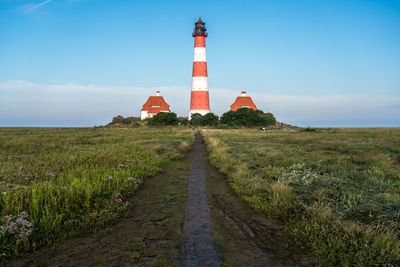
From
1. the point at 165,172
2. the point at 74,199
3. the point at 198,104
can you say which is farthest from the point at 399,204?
the point at 198,104

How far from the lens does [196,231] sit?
15.9ft

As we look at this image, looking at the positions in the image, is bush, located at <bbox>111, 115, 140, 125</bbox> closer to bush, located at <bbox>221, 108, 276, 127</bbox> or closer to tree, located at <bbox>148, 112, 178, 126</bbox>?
tree, located at <bbox>148, 112, 178, 126</bbox>

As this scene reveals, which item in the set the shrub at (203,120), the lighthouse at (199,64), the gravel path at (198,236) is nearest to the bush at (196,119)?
the shrub at (203,120)

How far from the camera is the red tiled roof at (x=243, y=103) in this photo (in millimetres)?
68750

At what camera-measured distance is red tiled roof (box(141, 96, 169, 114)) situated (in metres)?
72.1

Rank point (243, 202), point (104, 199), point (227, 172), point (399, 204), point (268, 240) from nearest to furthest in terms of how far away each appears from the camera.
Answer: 1. point (268, 240)
2. point (399, 204)
3. point (104, 199)
4. point (243, 202)
5. point (227, 172)

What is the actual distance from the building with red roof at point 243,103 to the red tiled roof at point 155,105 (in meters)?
19.9

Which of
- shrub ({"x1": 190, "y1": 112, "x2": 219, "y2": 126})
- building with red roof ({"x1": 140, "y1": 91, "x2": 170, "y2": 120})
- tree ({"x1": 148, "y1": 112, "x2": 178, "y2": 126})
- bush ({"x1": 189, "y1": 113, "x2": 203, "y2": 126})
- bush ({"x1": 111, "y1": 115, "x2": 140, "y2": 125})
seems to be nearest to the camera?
bush ({"x1": 189, "y1": 113, "x2": 203, "y2": 126})

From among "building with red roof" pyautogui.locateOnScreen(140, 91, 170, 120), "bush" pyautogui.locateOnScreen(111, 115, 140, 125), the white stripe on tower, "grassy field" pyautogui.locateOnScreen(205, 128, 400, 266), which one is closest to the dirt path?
"grassy field" pyautogui.locateOnScreen(205, 128, 400, 266)

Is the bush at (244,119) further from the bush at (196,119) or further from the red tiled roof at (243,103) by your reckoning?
the red tiled roof at (243,103)

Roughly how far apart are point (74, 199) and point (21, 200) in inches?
37.6

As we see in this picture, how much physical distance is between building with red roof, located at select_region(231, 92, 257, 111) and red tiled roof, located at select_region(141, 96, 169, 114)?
19.9 metres

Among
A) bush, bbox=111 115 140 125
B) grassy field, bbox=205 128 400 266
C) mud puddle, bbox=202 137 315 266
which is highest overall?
bush, bbox=111 115 140 125

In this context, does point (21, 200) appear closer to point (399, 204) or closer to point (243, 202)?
point (243, 202)
